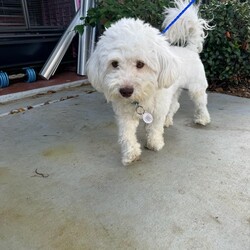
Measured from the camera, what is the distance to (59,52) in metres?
5.33

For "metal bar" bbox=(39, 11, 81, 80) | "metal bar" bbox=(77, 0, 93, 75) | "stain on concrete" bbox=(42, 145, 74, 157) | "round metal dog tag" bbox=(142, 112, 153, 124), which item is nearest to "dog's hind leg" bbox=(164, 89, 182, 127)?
"round metal dog tag" bbox=(142, 112, 153, 124)

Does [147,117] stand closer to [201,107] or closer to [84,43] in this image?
[201,107]

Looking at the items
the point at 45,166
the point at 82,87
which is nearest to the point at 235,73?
the point at 82,87

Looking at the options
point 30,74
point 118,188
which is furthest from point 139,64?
point 30,74

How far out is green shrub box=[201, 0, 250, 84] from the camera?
422 cm

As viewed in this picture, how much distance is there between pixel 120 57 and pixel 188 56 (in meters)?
1.18

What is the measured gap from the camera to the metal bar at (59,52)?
5.25 meters

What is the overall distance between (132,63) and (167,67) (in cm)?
25

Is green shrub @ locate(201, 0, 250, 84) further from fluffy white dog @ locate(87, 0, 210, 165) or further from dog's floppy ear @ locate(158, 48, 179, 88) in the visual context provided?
dog's floppy ear @ locate(158, 48, 179, 88)

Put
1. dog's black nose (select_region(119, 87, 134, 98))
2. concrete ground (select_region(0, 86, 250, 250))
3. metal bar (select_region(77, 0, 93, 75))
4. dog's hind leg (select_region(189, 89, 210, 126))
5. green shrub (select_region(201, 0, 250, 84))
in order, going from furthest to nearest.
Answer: metal bar (select_region(77, 0, 93, 75)), green shrub (select_region(201, 0, 250, 84)), dog's hind leg (select_region(189, 89, 210, 126)), dog's black nose (select_region(119, 87, 134, 98)), concrete ground (select_region(0, 86, 250, 250))

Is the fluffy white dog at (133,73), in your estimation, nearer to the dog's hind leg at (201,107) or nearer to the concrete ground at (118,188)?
the concrete ground at (118,188)

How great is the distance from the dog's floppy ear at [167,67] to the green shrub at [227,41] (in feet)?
8.11

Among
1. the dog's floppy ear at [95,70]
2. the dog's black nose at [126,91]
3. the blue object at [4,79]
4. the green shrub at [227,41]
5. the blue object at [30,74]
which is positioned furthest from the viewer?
the blue object at [30,74]

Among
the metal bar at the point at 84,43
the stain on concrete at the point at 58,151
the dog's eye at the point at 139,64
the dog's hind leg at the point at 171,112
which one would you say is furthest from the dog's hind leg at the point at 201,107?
the metal bar at the point at 84,43
